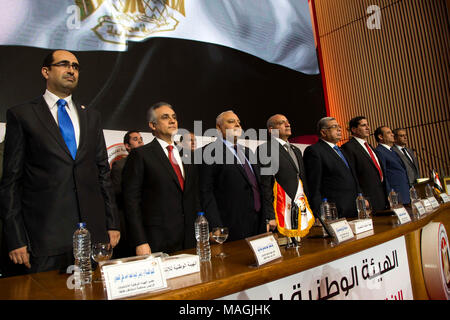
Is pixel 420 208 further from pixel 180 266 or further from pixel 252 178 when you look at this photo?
pixel 180 266

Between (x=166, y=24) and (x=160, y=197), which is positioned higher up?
(x=166, y=24)

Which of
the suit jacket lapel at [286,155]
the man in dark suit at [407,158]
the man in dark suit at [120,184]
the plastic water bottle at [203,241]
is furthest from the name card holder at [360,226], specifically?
the man in dark suit at [407,158]

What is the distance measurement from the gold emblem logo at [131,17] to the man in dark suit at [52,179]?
202cm

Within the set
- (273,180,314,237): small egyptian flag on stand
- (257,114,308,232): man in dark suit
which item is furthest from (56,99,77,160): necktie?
(257,114,308,232): man in dark suit

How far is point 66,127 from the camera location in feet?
5.74

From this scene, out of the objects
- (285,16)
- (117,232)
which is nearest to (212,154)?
(117,232)

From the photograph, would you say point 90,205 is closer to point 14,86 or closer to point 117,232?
point 117,232

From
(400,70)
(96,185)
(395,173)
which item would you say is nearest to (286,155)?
(96,185)

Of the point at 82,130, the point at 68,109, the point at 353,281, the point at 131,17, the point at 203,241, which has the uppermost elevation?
the point at 131,17

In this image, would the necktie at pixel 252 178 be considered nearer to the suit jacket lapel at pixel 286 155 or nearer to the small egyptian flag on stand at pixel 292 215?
the suit jacket lapel at pixel 286 155

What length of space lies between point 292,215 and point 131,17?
3.22 meters

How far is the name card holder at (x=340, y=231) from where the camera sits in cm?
146

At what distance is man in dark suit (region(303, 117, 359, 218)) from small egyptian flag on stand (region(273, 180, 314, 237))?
1489 millimetres

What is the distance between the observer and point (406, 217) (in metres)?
1.95
